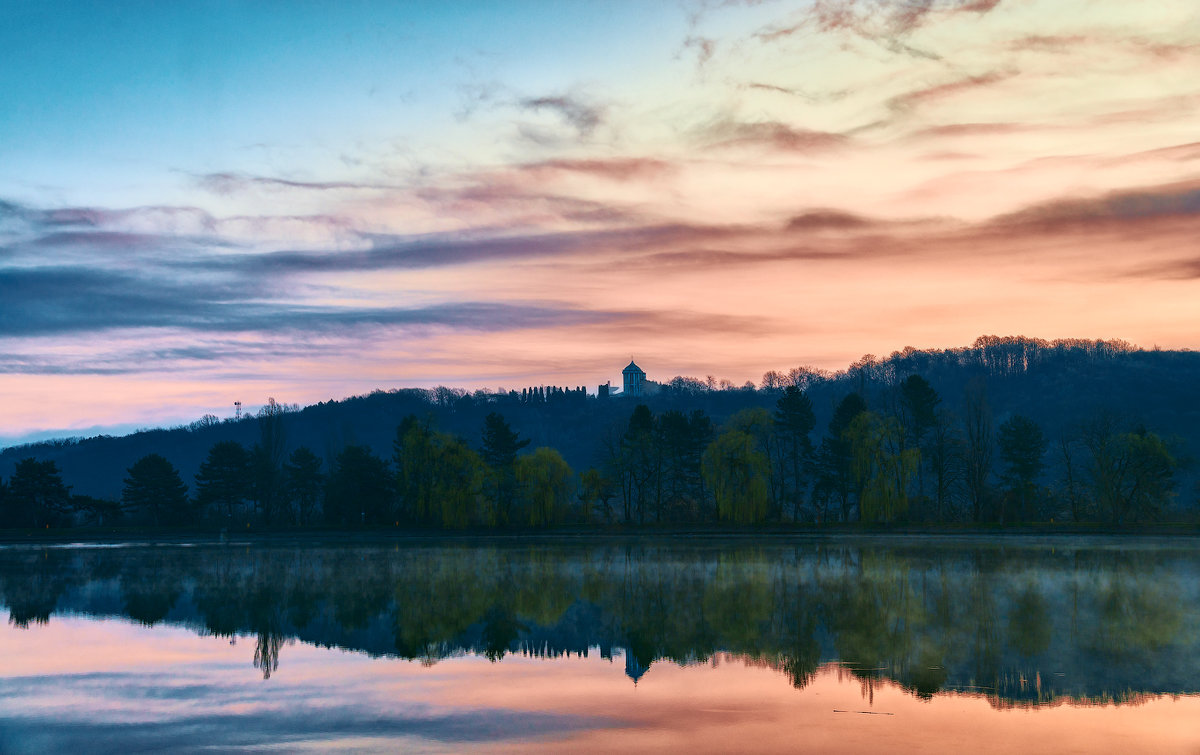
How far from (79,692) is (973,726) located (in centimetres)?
1579

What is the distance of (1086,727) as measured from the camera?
1400 centimetres

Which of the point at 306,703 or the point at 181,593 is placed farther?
the point at 181,593

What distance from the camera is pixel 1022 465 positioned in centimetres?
8044

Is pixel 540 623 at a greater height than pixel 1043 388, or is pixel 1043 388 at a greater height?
pixel 1043 388

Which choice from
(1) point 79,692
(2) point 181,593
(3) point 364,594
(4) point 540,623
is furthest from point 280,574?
(1) point 79,692

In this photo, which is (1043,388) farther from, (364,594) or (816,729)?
(816,729)

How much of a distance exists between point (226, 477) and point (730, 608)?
78787 mm

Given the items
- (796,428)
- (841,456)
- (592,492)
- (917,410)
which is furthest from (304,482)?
(917,410)

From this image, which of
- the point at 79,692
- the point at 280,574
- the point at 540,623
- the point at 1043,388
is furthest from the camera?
the point at 1043,388

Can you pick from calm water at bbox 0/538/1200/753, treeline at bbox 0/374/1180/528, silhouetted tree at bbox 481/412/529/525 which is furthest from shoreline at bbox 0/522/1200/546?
calm water at bbox 0/538/1200/753

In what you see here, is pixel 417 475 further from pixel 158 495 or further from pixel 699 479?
pixel 158 495

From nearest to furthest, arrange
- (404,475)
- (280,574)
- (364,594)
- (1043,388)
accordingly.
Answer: (364,594), (280,574), (404,475), (1043,388)

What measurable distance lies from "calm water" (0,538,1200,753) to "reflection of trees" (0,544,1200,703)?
0.42 ft

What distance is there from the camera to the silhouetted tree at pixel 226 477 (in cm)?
9362
